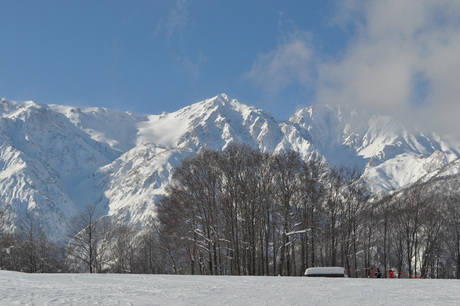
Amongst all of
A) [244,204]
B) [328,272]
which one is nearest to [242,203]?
[244,204]

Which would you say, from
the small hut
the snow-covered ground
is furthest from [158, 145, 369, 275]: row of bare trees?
the snow-covered ground

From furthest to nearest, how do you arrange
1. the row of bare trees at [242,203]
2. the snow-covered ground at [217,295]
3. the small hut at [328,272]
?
the row of bare trees at [242,203] → the small hut at [328,272] → the snow-covered ground at [217,295]

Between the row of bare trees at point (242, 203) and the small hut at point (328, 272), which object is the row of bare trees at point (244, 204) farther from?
the small hut at point (328, 272)

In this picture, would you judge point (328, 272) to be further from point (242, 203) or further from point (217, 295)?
point (217, 295)

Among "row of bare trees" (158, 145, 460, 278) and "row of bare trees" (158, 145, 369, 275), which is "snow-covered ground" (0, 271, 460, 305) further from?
"row of bare trees" (158, 145, 369, 275)

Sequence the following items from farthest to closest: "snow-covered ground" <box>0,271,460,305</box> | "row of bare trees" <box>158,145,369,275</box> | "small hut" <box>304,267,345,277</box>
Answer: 1. "row of bare trees" <box>158,145,369,275</box>
2. "small hut" <box>304,267,345,277</box>
3. "snow-covered ground" <box>0,271,460,305</box>

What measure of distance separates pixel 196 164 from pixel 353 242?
841 inches

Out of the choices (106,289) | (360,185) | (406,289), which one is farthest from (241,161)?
(106,289)

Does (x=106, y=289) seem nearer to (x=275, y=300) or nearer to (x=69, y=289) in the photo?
(x=69, y=289)

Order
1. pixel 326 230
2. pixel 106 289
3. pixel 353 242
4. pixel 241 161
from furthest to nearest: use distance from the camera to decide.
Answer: pixel 353 242, pixel 326 230, pixel 241 161, pixel 106 289

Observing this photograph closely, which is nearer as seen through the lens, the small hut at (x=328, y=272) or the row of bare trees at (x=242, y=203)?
the small hut at (x=328, y=272)

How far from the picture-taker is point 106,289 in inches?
779

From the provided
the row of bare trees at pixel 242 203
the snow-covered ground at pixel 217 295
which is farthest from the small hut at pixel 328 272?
the snow-covered ground at pixel 217 295

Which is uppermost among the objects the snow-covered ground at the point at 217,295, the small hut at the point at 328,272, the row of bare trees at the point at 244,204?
the row of bare trees at the point at 244,204
